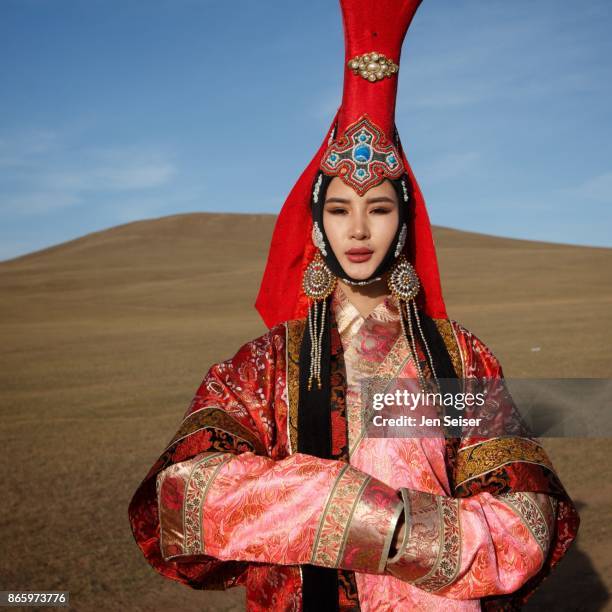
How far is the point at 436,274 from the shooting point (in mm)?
2775

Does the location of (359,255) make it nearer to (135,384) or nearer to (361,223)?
(361,223)

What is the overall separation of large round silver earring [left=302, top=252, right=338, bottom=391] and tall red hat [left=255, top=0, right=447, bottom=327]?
13 cm

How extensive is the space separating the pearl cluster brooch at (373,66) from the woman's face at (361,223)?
1.27ft

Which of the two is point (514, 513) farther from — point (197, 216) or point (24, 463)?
point (197, 216)

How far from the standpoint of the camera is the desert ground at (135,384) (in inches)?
229

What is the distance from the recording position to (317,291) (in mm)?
2594

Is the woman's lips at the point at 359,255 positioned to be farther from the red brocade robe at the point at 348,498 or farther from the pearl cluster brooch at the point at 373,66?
the pearl cluster brooch at the point at 373,66

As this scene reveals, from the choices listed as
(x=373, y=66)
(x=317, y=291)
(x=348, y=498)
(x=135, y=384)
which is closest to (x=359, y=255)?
(x=317, y=291)

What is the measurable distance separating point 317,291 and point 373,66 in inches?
33.8

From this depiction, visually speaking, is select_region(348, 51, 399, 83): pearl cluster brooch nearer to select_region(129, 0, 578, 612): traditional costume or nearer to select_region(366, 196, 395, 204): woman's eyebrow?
select_region(129, 0, 578, 612): traditional costume

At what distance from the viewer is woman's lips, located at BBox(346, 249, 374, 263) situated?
2.47 m

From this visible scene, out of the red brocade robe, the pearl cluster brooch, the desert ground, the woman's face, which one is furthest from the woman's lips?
the desert ground

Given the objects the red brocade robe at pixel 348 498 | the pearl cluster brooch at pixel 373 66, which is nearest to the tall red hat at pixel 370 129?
the pearl cluster brooch at pixel 373 66

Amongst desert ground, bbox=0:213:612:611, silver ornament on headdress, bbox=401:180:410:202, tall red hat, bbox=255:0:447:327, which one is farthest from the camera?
desert ground, bbox=0:213:612:611
